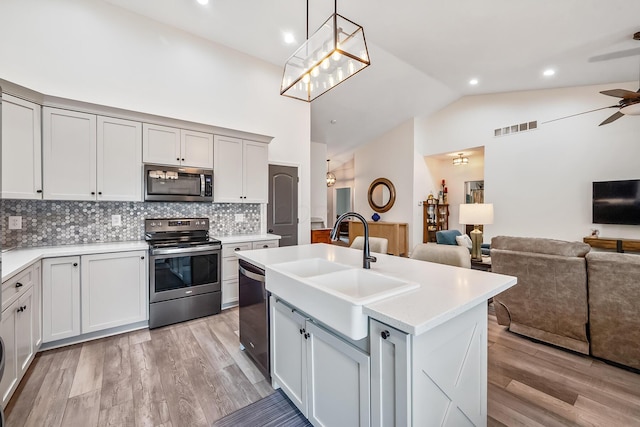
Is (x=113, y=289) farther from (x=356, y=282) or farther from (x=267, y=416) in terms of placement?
(x=356, y=282)

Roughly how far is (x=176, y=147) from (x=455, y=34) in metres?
3.92

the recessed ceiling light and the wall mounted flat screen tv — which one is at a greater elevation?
the recessed ceiling light

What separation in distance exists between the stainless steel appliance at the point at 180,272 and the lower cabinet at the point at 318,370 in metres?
1.65

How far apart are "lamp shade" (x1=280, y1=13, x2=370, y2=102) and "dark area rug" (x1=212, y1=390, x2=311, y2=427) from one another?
92.5 inches

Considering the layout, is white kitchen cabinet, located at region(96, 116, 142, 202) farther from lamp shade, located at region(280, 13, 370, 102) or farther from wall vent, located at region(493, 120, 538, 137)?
wall vent, located at region(493, 120, 538, 137)

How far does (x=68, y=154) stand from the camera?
2.64 metres

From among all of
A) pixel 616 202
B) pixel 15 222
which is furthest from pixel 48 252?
pixel 616 202

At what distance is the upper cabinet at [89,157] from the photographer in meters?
2.57

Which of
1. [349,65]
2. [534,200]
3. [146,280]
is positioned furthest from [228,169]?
[534,200]

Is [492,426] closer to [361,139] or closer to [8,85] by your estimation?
[8,85]

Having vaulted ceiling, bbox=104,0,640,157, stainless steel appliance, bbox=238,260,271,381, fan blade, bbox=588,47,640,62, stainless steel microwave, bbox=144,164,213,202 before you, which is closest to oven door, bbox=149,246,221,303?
stainless steel microwave, bbox=144,164,213,202

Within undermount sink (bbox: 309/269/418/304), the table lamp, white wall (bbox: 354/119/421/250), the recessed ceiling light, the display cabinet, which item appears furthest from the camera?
the display cabinet

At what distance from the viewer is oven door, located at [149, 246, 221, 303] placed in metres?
2.86

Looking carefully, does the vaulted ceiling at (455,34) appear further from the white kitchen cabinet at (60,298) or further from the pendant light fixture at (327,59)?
the white kitchen cabinet at (60,298)
